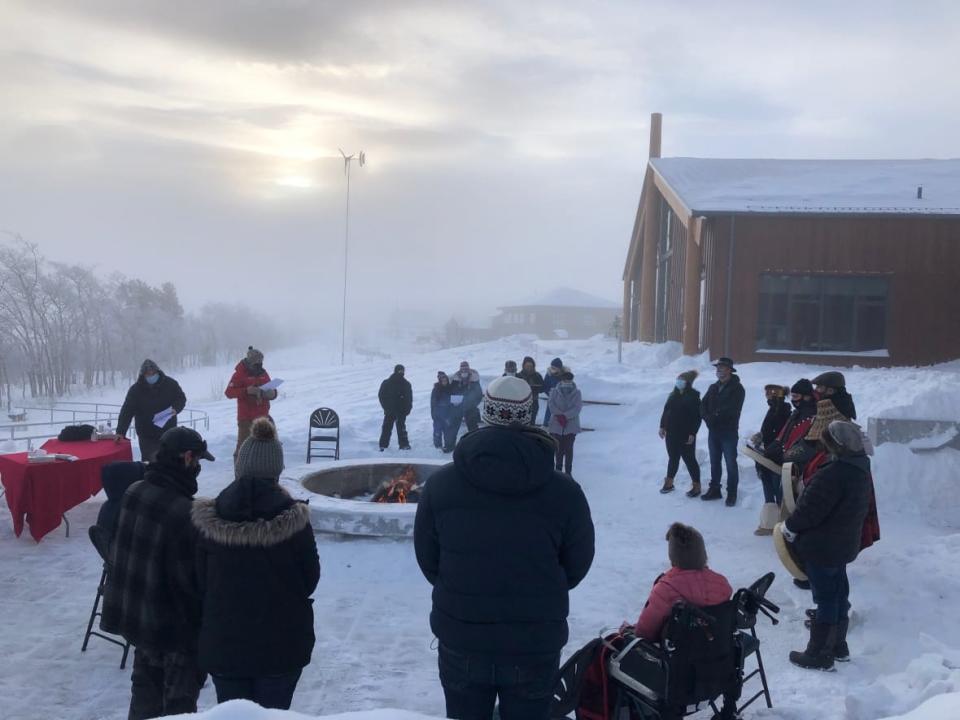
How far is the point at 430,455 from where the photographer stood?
47.2ft

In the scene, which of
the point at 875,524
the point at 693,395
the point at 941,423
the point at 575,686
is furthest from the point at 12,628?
the point at 941,423

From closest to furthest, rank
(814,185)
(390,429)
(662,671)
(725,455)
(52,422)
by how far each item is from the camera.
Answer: (662,671) < (725,455) < (52,422) < (390,429) < (814,185)

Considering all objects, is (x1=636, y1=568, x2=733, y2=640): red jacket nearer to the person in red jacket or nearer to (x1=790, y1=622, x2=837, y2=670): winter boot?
(x1=790, y1=622, x2=837, y2=670): winter boot

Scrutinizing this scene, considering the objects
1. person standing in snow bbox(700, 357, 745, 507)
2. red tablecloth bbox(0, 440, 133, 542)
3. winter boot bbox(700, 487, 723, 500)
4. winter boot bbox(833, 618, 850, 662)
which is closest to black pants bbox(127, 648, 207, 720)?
winter boot bbox(833, 618, 850, 662)

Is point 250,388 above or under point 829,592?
above

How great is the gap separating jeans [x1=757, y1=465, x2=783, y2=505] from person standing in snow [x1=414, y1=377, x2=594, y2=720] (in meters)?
6.37

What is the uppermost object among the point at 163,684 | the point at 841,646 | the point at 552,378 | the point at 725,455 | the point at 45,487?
the point at 552,378

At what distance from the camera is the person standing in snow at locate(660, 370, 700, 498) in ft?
34.9

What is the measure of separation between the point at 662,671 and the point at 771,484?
548cm

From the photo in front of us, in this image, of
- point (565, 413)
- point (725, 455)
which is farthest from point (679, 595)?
point (565, 413)

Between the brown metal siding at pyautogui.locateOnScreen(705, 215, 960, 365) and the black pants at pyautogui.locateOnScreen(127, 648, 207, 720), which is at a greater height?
the brown metal siding at pyautogui.locateOnScreen(705, 215, 960, 365)

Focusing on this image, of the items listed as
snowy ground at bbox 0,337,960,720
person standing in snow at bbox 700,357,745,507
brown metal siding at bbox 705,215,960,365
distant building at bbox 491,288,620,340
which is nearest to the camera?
snowy ground at bbox 0,337,960,720

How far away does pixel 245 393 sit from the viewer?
10875mm

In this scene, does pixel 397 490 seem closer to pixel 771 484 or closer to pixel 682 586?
pixel 771 484
